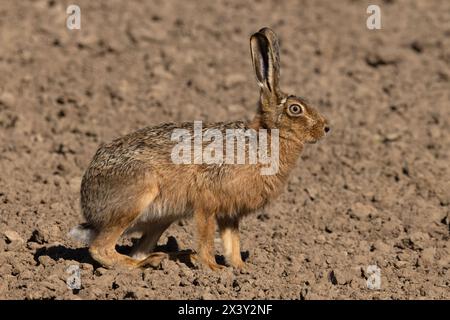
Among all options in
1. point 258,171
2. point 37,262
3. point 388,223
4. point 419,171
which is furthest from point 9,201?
point 419,171

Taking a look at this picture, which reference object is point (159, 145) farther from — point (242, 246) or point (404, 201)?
point (404, 201)

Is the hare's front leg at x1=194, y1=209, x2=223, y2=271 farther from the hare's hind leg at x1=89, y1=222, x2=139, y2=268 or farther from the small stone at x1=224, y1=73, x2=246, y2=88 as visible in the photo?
the small stone at x1=224, y1=73, x2=246, y2=88

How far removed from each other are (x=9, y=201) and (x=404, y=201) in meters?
4.15

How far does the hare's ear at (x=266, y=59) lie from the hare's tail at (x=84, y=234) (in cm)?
194

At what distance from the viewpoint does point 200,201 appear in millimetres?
7172

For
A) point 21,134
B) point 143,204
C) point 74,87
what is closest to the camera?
point 143,204

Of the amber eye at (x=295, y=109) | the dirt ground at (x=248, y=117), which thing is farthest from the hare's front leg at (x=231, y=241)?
the amber eye at (x=295, y=109)

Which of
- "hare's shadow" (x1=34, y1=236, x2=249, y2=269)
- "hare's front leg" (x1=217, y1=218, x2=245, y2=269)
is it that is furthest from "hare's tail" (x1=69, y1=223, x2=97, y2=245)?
"hare's front leg" (x1=217, y1=218, x2=245, y2=269)

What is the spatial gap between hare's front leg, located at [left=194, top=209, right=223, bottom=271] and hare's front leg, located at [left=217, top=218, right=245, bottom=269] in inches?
10.5

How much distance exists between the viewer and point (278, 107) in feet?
24.9

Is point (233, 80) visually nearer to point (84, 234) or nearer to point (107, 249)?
point (84, 234)

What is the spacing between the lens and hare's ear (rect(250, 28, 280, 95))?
294 inches

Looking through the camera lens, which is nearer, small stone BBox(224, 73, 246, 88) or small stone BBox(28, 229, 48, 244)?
small stone BBox(28, 229, 48, 244)

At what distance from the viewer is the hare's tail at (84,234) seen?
23.9 feet
